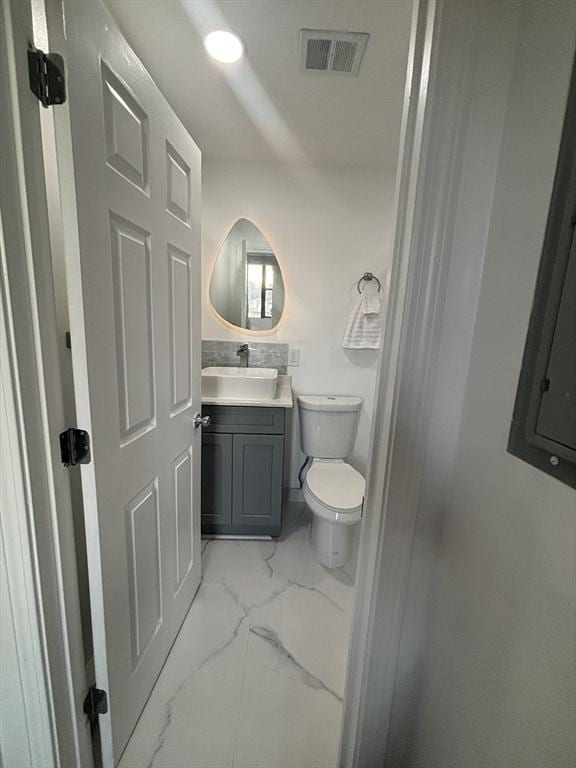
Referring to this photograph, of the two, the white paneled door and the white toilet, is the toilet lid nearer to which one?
the white toilet

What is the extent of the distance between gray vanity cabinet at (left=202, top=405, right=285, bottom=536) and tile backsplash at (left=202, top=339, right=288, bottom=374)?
1.70 ft

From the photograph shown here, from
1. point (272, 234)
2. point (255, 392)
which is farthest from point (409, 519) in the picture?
point (272, 234)

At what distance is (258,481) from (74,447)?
122 cm

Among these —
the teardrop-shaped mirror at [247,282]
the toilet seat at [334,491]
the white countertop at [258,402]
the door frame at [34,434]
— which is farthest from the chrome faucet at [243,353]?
the door frame at [34,434]

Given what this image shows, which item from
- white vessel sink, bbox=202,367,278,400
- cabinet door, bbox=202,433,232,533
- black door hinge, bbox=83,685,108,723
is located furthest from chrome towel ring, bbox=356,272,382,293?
black door hinge, bbox=83,685,108,723

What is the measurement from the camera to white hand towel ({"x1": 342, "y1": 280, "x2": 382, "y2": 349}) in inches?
81.9

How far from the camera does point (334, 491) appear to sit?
171 cm

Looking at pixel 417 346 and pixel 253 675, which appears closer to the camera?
pixel 417 346

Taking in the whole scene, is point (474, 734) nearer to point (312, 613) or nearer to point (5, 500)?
point (5, 500)

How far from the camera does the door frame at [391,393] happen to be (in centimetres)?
49

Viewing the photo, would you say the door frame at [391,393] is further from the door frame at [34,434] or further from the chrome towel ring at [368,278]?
the chrome towel ring at [368,278]

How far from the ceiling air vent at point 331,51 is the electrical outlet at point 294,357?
54.2 inches

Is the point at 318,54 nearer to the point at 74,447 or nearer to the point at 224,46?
the point at 224,46

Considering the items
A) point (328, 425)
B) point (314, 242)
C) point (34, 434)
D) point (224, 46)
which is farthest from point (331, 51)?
point (328, 425)
